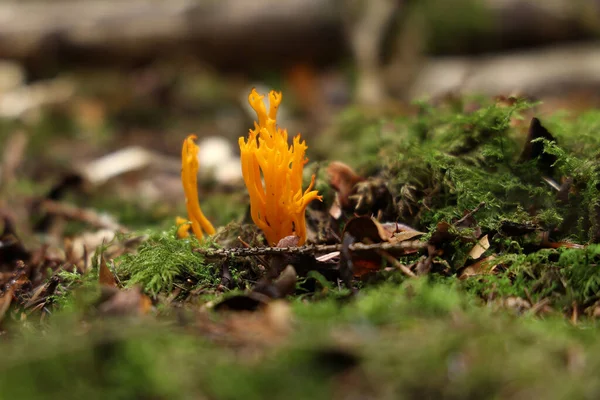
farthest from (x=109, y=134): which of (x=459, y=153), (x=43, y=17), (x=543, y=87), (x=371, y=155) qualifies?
(x=543, y=87)

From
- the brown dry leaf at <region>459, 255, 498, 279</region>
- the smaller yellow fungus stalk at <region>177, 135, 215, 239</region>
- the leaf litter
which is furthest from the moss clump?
the brown dry leaf at <region>459, 255, 498, 279</region>

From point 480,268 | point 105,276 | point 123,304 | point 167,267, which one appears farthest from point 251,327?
point 480,268

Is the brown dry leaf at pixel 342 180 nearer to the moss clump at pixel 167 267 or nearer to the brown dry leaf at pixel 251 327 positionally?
the moss clump at pixel 167 267

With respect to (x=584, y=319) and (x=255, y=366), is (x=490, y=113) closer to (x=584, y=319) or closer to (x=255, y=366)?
(x=584, y=319)

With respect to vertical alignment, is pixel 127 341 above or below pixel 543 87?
above

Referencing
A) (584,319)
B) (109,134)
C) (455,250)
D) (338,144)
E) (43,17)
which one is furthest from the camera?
(43,17)

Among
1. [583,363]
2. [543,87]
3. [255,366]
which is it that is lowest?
[543,87]

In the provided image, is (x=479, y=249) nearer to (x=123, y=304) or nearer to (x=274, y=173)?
(x=274, y=173)
